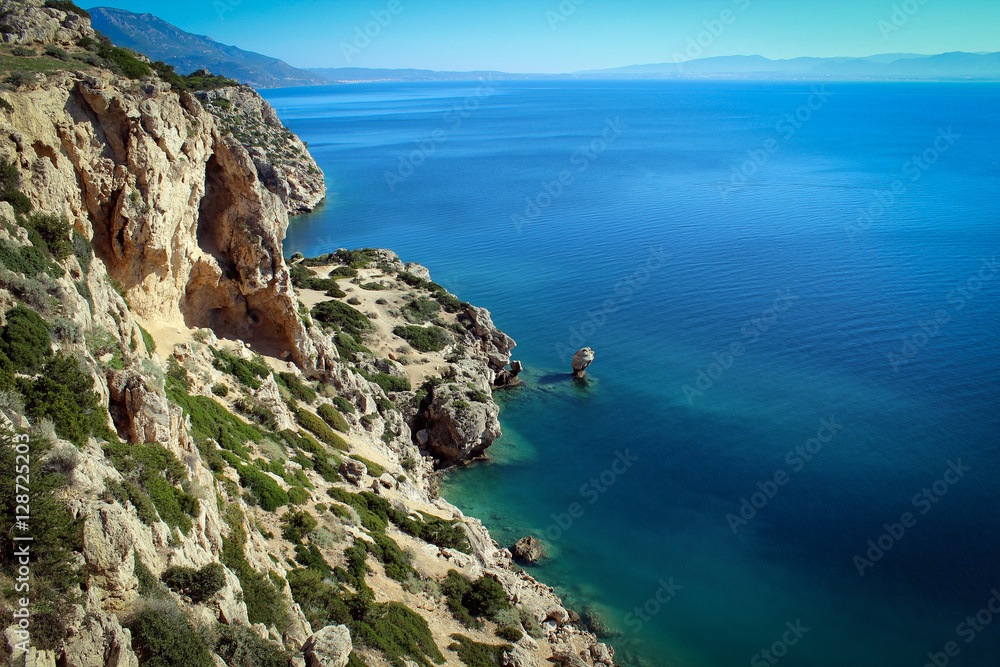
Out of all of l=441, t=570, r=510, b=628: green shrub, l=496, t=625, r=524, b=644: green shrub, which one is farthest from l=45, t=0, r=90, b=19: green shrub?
l=496, t=625, r=524, b=644: green shrub

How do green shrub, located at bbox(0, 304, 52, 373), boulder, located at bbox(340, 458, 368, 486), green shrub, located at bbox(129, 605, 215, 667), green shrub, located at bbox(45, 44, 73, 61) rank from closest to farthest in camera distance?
green shrub, located at bbox(129, 605, 215, 667)
green shrub, located at bbox(0, 304, 52, 373)
green shrub, located at bbox(45, 44, 73, 61)
boulder, located at bbox(340, 458, 368, 486)

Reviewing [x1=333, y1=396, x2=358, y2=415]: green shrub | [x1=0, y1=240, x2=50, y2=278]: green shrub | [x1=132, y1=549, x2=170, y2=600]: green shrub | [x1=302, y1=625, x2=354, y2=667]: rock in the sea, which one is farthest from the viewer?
[x1=333, y1=396, x2=358, y2=415]: green shrub

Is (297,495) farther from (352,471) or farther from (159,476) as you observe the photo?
(159,476)

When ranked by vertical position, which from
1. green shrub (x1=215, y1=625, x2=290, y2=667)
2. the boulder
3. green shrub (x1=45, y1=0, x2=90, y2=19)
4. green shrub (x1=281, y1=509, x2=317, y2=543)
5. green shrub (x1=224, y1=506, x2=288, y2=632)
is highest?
green shrub (x1=45, y1=0, x2=90, y2=19)

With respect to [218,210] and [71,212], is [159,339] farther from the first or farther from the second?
[218,210]

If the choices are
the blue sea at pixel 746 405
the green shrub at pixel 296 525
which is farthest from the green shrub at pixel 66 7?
the blue sea at pixel 746 405

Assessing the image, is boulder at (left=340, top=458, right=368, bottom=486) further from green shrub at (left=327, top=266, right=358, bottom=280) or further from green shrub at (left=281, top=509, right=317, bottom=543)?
green shrub at (left=327, top=266, right=358, bottom=280)

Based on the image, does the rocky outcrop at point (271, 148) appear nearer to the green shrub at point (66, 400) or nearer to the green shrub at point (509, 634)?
the green shrub at point (509, 634)
